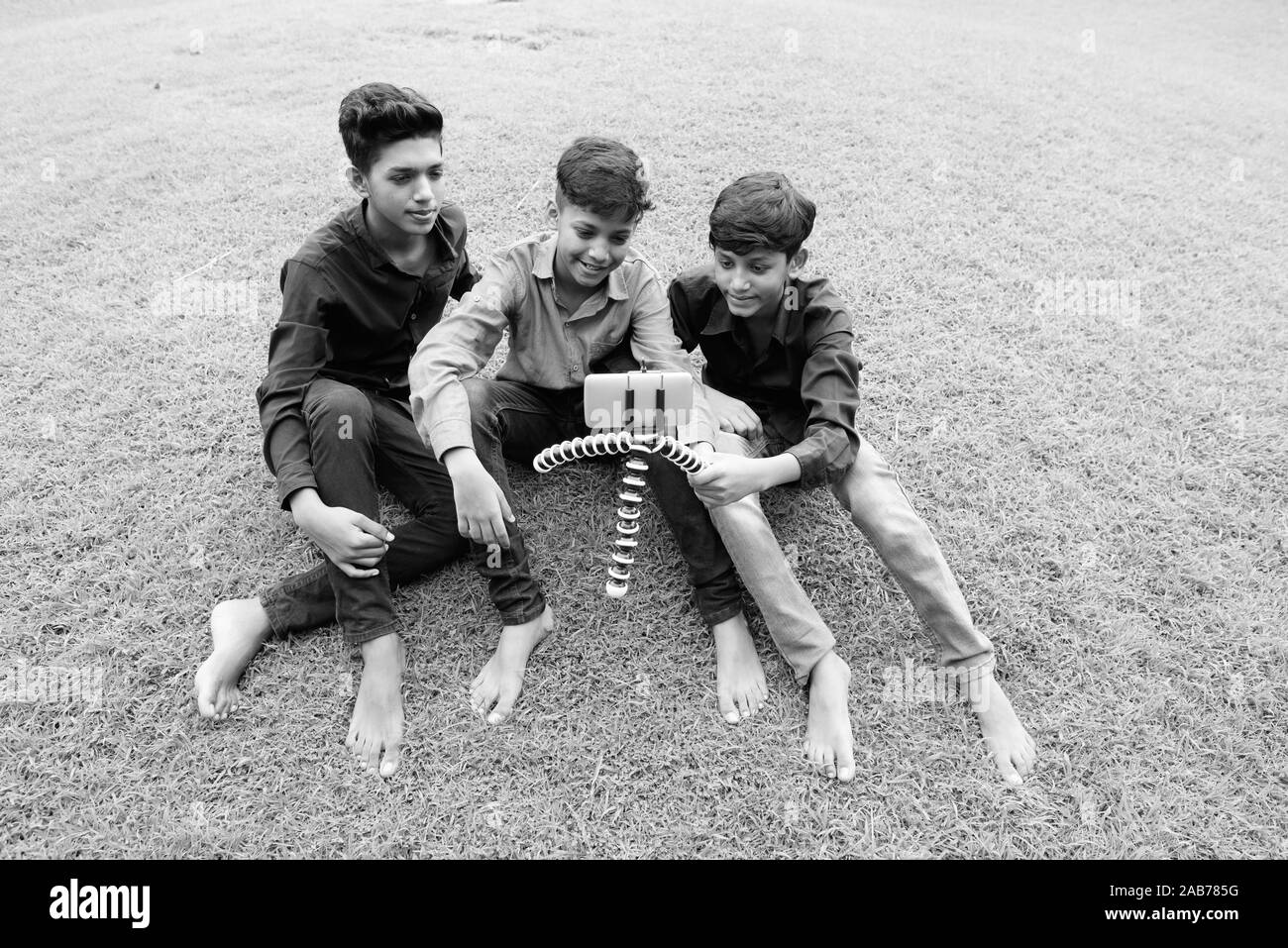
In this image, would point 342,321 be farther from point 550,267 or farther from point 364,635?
point 364,635

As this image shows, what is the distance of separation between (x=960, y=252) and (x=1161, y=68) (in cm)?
517

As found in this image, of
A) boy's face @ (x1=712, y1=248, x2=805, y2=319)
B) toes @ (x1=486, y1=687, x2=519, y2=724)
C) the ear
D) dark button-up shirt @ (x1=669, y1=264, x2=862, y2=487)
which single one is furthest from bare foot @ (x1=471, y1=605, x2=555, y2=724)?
the ear

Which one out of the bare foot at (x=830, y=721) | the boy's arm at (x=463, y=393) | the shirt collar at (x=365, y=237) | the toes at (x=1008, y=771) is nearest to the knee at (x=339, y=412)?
the boy's arm at (x=463, y=393)

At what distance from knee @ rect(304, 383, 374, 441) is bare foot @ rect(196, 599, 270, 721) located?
0.56 metres

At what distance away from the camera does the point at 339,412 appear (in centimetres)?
225

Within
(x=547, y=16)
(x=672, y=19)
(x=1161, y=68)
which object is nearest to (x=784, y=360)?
(x=672, y=19)

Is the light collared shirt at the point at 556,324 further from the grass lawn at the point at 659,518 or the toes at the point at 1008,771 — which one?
the toes at the point at 1008,771

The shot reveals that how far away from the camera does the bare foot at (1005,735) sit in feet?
7.08

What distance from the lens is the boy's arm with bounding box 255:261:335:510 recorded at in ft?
7.32

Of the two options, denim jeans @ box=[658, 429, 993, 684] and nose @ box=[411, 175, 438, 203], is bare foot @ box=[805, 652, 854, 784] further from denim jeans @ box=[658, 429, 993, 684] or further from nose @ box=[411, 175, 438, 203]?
nose @ box=[411, 175, 438, 203]

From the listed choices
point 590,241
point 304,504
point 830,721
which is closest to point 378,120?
point 590,241
